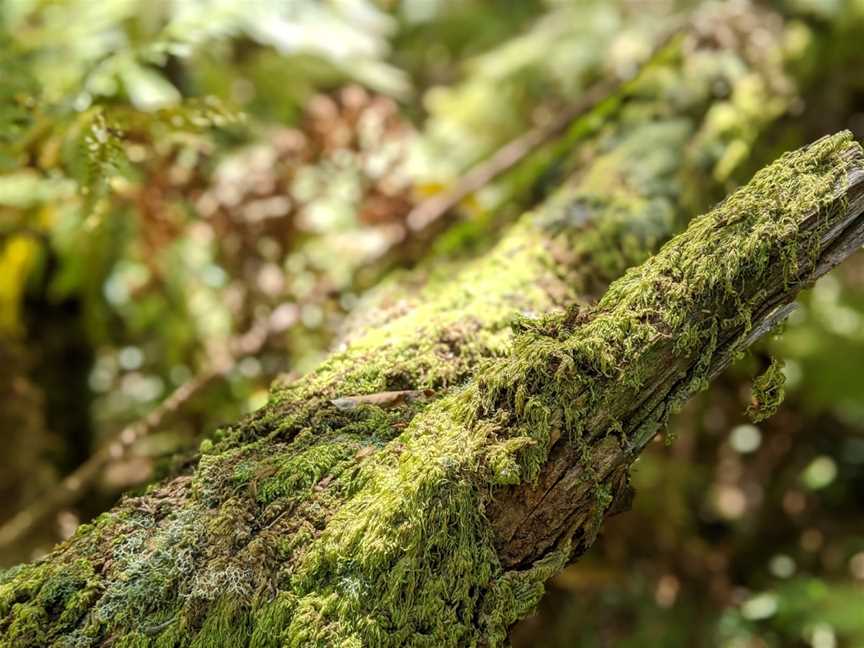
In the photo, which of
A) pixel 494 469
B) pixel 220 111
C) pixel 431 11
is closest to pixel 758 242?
pixel 494 469

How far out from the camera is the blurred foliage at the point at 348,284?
3014 mm

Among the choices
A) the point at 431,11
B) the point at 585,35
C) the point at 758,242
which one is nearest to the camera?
the point at 758,242

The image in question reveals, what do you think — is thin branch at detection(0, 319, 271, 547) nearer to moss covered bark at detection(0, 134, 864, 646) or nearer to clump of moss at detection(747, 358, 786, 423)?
moss covered bark at detection(0, 134, 864, 646)

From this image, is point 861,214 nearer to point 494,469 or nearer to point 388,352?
point 494,469

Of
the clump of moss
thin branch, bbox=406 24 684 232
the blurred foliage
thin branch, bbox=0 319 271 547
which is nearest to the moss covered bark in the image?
the clump of moss

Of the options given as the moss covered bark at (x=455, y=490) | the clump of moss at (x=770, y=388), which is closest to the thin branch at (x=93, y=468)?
the moss covered bark at (x=455, y=490)

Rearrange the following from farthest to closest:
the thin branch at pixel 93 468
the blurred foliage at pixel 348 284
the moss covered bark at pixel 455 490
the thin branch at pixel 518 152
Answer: the thin branch at pixel 518 152, the blurred foliage at pixel 348 284, the thin branch at pixel 93 468, the moss covered bark at pixel 455 490

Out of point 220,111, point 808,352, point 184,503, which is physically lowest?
point 808,352

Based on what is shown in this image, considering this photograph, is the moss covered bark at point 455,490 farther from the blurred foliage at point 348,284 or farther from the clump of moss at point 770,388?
the blurred foliage at point 348,284

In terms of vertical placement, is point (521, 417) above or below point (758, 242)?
below

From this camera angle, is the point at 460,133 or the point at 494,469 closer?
the point at 494,469

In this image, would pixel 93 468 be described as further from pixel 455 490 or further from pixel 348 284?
pixel 455 490

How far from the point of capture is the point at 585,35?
386 centimetres

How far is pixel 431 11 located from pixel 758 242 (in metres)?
3.88
